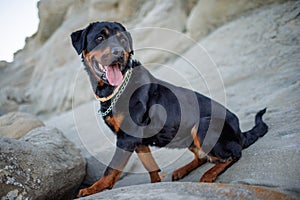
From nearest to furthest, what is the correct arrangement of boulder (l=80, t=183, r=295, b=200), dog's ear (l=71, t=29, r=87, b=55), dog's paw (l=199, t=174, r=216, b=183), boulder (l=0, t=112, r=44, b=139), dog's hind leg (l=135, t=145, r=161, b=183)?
boulder (l=80, t=183, r=295, b=200)
dog's paw (l=199, t=174, r=216, b=183)
dog's ear (l=71, t=29, r=87, b=55)
dog's hind leg (l=135, t=145, r=161, b=183)
boulder (l=0, t=112, r=44, b=139)

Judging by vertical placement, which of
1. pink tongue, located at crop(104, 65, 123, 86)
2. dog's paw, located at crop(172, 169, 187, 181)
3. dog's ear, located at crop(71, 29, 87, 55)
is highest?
dog's ear, located at crop(71, 29, 87, 55)

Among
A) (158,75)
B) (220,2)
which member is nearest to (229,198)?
(158,75)

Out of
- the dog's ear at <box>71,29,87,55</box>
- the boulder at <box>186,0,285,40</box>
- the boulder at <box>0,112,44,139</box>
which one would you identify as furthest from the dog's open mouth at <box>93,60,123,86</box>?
the boulder at <box>186,0,285,40</box>

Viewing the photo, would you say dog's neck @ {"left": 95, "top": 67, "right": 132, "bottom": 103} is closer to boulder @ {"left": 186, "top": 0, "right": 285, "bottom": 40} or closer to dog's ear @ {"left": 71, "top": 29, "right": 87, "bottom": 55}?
dog's ear @ {"left": 71, "top": 29, "right": 87, "bottom": 55}

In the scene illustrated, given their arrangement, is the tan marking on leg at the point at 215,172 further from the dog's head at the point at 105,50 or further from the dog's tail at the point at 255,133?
the dog's head at the point at 105,50

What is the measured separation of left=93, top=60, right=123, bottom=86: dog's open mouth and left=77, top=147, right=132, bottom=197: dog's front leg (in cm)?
71

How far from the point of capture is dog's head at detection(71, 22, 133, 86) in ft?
10.8

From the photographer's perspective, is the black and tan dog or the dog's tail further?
the dog's tail

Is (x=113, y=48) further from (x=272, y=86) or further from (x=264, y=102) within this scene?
(x=272, y=86)

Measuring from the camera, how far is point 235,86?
644 centimetres

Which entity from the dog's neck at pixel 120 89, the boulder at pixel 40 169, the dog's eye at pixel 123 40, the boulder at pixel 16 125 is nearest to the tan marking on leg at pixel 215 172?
the dog's neck at pixel 120 89

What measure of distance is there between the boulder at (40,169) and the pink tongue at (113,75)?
1008 mm

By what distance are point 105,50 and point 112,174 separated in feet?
4.11

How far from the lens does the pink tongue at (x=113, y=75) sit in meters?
3.33
